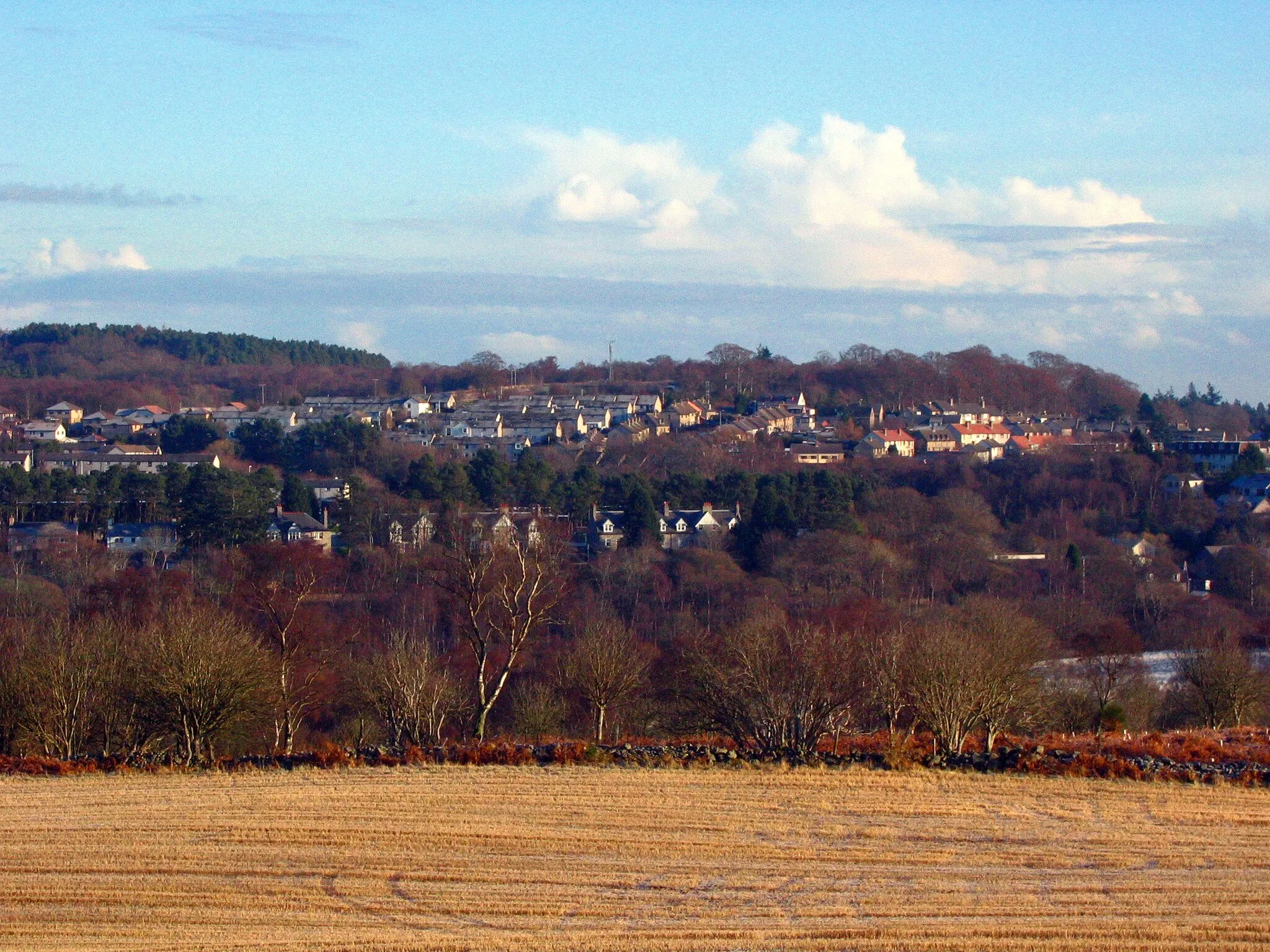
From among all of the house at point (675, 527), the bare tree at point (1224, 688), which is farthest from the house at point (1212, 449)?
the bare tree at point (1224, 688)

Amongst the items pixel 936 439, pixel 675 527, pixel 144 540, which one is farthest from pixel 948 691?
pixel 936 439

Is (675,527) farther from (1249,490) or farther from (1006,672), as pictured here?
(1006,672)

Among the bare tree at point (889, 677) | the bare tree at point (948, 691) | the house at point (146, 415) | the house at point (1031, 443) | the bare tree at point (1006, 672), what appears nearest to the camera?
the bare tree at point (948, 691)

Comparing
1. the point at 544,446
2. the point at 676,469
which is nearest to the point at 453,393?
the point at 544,446

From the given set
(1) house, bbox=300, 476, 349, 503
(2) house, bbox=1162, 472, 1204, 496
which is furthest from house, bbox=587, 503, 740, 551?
(2) house, bbox=1162, 472, 1204, 496

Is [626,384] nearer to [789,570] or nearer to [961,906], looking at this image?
[789,570]

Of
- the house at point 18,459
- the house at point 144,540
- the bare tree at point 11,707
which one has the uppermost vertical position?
the house at point 18,459

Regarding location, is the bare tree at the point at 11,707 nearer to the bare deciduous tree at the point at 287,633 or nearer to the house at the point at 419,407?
the bare deciduous tree at the point at 287,633
